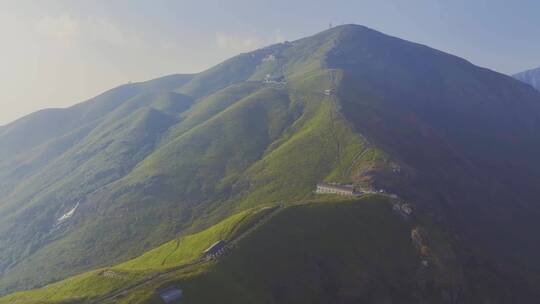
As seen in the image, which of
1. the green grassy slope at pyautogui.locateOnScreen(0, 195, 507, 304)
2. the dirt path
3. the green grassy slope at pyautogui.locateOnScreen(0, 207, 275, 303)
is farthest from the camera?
the green grassy slope at pyautogui.locateOnScreen(0, 207, 275, 303)

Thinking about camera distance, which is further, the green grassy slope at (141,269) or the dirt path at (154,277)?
the green grassy slope at (141,269)

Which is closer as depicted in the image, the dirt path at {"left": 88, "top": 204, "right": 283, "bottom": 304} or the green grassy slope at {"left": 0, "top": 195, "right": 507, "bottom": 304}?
the dirt path at {"left": 88, "top": 204, "right": 283, "bottom": 304}

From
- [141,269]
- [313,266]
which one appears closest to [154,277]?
[141,269]

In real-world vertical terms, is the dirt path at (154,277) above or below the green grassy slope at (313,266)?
above

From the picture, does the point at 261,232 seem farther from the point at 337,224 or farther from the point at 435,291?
the point at 435,291

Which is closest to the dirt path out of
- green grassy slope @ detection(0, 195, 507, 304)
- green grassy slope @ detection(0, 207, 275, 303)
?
green grassy slope @ detection(0, 195, 507, 304)

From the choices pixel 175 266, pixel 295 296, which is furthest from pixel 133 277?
pixel 295 296

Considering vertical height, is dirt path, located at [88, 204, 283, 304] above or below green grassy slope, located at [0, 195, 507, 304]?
above

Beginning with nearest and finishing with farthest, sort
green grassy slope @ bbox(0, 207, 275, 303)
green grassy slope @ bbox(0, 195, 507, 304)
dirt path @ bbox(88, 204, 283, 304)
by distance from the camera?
1. dirt path @ bbox(88, 204, 283, 304)
2. green grassy slope @ bbox(0, 195, 507, 304)
3. green grassy slope @ bbox(0, 207, 275, 303)

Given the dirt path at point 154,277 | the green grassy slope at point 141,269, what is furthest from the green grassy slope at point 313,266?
the dirt path at point 154,277

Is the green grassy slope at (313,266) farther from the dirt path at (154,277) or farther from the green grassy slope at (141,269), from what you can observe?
the dirt path at (154,277)

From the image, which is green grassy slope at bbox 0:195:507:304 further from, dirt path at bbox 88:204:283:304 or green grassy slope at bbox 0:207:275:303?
dirt path at bbox 88:204:283:304
